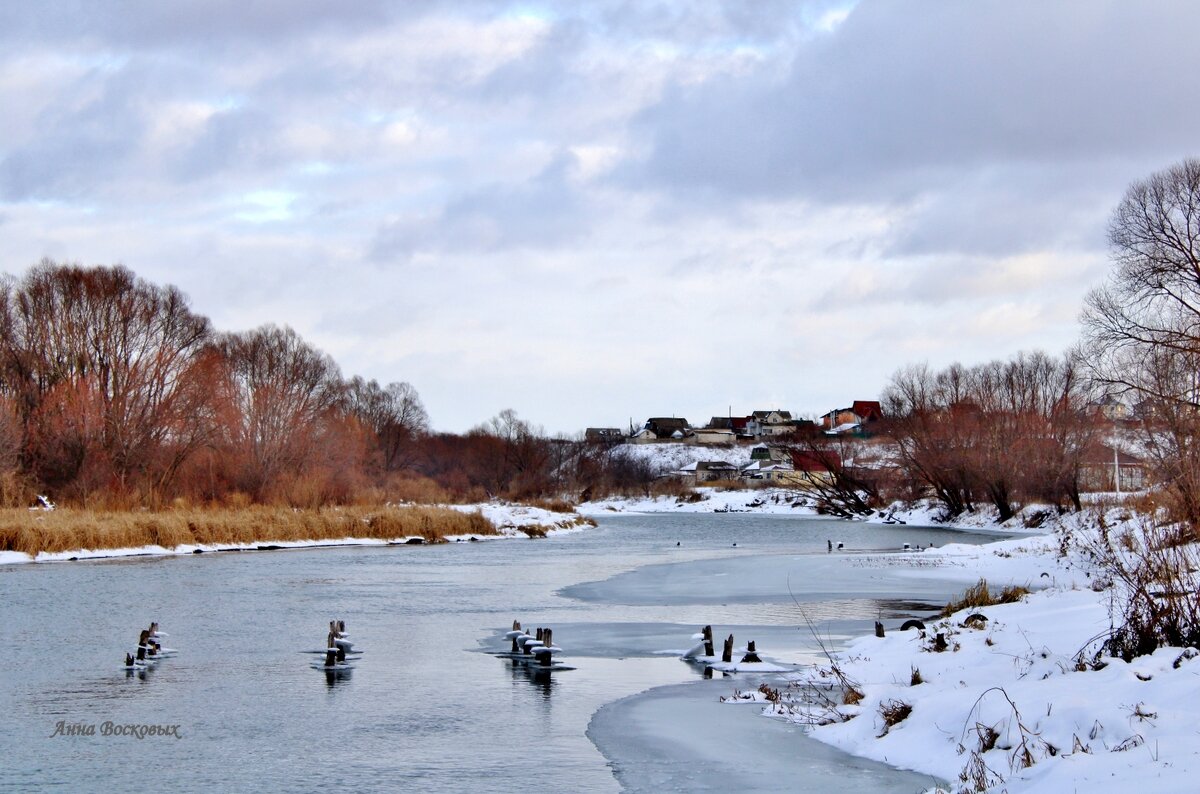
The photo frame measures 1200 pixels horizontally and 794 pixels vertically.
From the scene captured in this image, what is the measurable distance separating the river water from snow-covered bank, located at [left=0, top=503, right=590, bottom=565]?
12.3ft

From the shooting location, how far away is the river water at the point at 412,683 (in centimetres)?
1102

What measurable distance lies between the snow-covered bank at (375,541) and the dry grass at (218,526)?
32 centimetres

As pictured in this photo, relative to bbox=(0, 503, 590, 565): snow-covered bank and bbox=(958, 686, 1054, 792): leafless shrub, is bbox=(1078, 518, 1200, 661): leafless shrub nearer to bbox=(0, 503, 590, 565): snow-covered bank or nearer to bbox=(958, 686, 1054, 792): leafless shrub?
bbox=(958, 686, 1054, 792): leafless shrub

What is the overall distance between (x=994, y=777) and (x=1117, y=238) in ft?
127

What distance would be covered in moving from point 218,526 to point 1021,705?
4237 cm

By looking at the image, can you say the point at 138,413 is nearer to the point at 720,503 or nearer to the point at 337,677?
the point at 337,677

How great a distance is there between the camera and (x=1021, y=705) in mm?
10633

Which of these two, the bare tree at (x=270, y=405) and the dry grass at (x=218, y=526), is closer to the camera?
the dry grass at (x=218, y=526)

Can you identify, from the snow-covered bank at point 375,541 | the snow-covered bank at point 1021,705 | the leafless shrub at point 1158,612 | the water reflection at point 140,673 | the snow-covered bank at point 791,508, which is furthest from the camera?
the snow-covered bank at point 791,508

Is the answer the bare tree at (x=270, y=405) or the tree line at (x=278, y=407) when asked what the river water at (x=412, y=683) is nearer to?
the tree line at (x=278, y=407)

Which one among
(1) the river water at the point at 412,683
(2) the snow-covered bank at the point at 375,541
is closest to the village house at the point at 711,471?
(2) the snow-covered bank at the point at 375,541

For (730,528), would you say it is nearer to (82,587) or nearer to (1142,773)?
(82,587)

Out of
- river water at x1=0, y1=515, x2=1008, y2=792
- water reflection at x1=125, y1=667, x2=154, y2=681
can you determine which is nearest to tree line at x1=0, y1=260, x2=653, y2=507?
river water at x1=0, y1=515, x2=1008, y2=792

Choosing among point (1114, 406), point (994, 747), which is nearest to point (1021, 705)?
point (994, 747)
